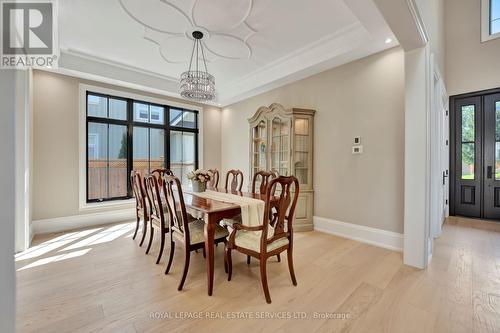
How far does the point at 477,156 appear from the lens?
4.40 meters

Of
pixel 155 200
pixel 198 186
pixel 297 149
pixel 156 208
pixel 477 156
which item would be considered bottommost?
pixel 156 208

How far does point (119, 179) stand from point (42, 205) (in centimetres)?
123

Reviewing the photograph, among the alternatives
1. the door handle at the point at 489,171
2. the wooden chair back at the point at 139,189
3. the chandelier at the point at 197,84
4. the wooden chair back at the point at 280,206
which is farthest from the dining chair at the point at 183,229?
the door handle at the point at 489,171

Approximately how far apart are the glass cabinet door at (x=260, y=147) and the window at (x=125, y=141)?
1.93m

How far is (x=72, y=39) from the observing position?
334 centimetres

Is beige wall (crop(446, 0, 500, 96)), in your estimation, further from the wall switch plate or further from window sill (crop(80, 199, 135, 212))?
window sill (crop(80, 199, 135, 212))

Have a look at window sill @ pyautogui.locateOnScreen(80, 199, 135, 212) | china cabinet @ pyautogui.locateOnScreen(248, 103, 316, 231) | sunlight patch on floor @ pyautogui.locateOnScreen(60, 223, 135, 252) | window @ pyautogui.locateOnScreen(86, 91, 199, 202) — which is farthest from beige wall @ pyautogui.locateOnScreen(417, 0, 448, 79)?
window sill @ pyautogui.locateOnScreen(80, 199, 135, 212)

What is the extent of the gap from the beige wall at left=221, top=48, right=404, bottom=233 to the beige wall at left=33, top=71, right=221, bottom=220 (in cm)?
405

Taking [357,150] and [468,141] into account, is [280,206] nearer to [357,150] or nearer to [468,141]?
[357,150]

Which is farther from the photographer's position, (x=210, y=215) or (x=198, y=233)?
(x=198, y=233)

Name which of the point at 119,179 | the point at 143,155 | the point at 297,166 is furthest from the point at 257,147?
the point at 119,179

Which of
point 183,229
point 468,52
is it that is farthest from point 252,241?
point 468,52

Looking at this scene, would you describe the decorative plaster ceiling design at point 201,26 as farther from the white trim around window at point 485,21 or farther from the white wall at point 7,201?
the white trim around window at point 485,21

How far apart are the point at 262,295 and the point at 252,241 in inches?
18.9
